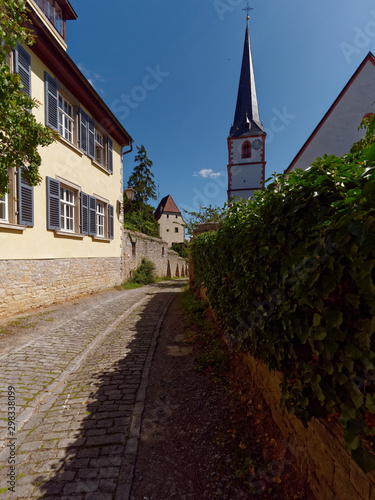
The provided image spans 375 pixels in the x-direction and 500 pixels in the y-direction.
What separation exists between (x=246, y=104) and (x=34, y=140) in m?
33.0

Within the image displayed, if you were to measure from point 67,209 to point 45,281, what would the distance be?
9.88 ft

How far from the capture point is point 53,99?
8.01m

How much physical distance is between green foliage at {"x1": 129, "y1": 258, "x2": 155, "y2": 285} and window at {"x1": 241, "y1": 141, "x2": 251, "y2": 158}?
20.8 meters

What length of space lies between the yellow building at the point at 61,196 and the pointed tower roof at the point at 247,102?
22241 mm

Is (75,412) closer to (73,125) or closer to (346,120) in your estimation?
(73,125)

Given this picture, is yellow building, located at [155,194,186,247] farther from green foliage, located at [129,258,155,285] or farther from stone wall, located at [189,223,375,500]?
stone wall, located at [189,223,375,500]

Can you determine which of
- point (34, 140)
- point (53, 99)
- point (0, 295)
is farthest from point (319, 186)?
point (53, 99)

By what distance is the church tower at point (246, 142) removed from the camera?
1166 inches

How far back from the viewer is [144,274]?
15.8m

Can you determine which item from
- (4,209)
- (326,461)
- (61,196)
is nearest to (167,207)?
(61,196)

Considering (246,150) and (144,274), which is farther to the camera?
(246,150)

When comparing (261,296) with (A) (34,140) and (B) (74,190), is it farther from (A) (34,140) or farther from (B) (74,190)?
(B) (74,190)

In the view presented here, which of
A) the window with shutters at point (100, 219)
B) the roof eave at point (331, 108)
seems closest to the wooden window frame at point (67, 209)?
the window with shutters at point (100, 219)

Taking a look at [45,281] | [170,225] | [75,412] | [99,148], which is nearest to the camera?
[75,412]
